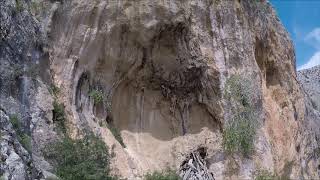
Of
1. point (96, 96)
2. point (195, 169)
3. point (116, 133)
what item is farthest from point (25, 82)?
point (195, 169)

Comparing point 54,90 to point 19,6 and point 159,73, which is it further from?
point 159,73

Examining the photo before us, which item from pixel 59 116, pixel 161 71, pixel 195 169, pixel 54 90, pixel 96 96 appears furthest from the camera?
pixel 161 71

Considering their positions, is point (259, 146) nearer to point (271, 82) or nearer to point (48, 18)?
point (271, 82)

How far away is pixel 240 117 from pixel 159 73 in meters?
2.89

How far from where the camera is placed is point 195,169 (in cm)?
1466

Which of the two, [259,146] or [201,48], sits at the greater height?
[201,48]

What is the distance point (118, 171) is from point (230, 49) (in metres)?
5.49

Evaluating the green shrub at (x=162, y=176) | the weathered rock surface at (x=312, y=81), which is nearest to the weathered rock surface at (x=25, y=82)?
the green shrub at (x=162, y=176)

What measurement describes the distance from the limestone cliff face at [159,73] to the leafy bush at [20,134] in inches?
107

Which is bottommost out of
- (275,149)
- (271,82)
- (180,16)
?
(275,149)

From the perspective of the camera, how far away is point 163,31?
1467 centimetres

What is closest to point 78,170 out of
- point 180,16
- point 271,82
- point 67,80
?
point 67,80

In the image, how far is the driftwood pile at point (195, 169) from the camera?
1459 cm

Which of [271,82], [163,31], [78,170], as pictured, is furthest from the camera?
[271,82]
